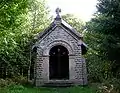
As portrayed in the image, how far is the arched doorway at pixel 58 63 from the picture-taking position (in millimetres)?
23188

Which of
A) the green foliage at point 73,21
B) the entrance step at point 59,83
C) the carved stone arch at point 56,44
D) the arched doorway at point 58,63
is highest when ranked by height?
the green foliage at point 73,21

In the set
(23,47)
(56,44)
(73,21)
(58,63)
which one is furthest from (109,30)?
(73,21)

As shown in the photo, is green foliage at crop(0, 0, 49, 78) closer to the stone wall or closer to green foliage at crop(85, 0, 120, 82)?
the stone wall

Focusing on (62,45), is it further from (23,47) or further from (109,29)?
(109,29)

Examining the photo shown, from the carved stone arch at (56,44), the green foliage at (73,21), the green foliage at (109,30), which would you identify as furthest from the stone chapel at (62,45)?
the green foliage at (73,21)

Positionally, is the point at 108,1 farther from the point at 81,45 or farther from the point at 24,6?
the point at 81,45

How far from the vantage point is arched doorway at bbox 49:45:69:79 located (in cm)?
2319

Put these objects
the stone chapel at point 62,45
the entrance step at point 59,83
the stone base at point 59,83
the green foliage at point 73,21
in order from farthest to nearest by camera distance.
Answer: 1. the green foliage at point 73,21
2. the stone chapel at point 62,45
3. the stone base at point 59,83
4. the entrance step at point 59,83

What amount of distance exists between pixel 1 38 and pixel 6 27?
1.95 metres

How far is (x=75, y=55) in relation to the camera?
2005 cm

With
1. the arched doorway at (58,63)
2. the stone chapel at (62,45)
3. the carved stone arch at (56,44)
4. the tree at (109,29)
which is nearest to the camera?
the tree at (109,29)

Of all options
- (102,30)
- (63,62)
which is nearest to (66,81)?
(63,62)

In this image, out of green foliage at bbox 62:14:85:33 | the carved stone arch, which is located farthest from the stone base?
green foliage at bbox 62:14:85:33

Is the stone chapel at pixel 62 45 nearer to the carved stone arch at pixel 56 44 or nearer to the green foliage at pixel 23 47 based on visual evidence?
the carved stone arch at pixel 56 44
